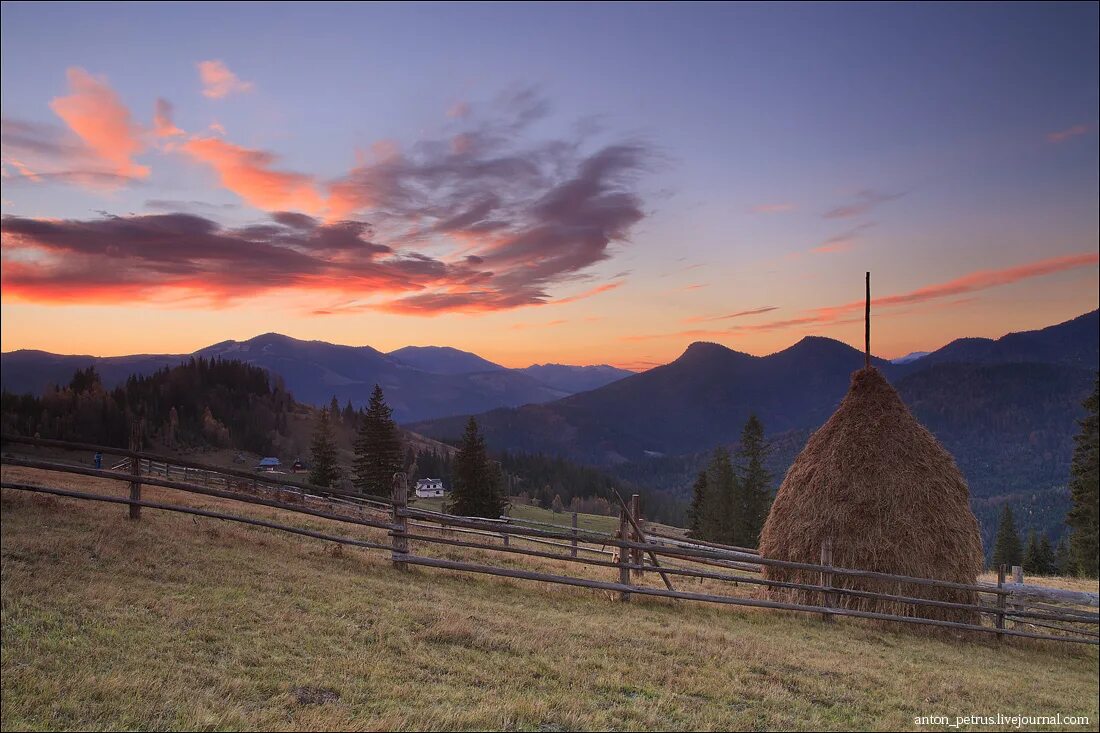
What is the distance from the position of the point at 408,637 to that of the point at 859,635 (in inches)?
353

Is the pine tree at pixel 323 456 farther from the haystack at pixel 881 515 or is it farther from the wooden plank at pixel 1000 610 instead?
the wooden plank at pixel 1000 610

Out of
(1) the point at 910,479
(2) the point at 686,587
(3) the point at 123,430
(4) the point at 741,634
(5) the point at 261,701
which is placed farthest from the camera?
(3) the point at 123,430

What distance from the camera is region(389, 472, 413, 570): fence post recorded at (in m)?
12.5

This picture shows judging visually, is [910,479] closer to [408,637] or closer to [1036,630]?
[1036,630]

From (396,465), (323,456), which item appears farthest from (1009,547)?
(323,456)

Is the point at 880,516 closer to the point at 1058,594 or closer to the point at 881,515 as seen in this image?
the point at 881,515

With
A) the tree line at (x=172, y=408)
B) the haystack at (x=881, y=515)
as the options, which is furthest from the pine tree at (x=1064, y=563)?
the tree line at (x=172, y=408)

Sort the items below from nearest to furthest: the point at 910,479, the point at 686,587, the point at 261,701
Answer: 1. the point at 261,701
2. the point at 910,479
3. the point at 686,587

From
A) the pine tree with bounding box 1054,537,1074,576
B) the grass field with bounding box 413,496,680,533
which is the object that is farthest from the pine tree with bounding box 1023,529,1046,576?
the grass field with bounding box 413,496,680,533

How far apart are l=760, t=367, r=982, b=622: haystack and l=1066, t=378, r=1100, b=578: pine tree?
2759cm

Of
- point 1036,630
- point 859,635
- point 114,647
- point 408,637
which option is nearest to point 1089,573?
point 1036,630

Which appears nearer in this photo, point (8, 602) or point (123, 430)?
point (8, 602)

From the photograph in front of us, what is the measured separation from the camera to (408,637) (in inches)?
321

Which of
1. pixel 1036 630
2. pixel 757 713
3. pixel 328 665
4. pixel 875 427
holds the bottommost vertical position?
pixel 1036 630
